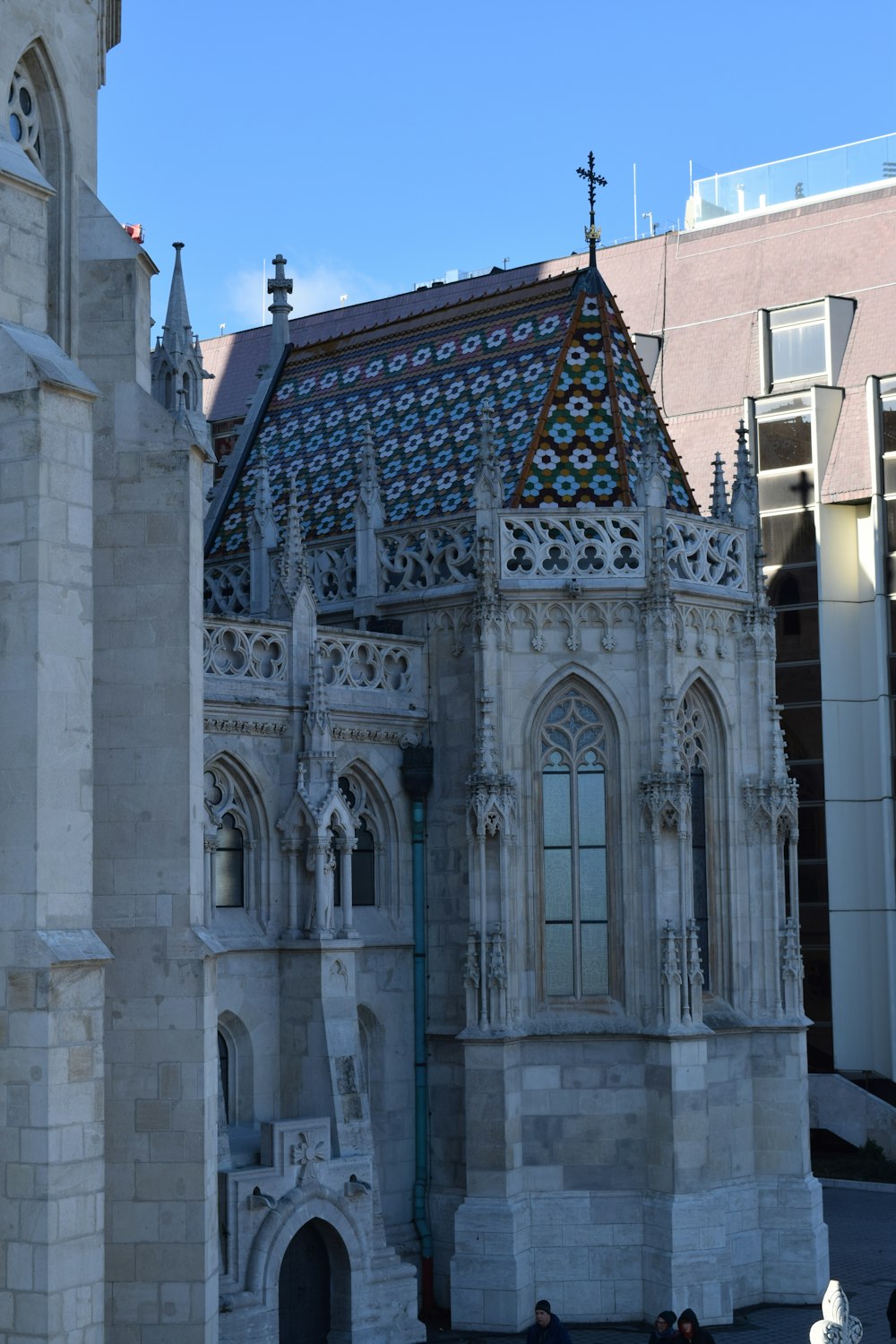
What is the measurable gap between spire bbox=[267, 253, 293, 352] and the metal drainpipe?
9.07 m

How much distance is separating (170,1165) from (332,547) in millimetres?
11376

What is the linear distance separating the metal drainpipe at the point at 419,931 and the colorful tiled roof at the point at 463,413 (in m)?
3.36

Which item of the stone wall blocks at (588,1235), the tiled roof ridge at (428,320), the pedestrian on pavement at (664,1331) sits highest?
the tiled roof ridge at (428,320)

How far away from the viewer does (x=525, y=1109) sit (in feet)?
79.6

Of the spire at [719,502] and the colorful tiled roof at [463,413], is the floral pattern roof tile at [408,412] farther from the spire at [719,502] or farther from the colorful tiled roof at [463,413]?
the spire at [719,502]

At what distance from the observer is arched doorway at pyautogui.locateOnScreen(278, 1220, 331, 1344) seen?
2195cm

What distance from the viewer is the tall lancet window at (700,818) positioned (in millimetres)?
25562

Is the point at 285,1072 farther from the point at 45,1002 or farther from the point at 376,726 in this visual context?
the point at 45,1002

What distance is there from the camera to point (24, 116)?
1773 cm

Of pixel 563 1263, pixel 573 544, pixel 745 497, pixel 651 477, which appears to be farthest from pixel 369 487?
pixel 563 1263

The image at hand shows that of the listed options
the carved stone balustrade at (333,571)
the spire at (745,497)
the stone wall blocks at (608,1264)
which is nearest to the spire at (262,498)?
the carved stone balustrade at (333,571)

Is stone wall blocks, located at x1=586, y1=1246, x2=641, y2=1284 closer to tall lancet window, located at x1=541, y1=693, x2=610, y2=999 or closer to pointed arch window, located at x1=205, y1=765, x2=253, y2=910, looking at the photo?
tall lancet window, located at x1=541, y1=693, x2=610, y2=999

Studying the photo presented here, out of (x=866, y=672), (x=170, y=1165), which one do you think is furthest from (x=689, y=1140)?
(x=866, y=672)

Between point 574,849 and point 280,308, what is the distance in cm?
1128
